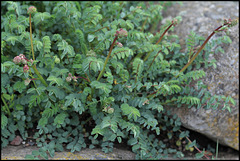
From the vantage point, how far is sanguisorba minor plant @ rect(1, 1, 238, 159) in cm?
240

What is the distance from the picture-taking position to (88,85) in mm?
2736

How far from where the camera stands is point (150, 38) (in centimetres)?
297

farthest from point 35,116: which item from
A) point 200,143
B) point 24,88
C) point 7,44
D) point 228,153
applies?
point 228,153

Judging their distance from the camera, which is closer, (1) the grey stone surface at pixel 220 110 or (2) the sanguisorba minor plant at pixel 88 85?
(2) the sanguisorba minor plant at pixel 88 85

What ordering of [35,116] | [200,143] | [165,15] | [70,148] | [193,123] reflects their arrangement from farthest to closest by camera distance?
[165,15]
[200,143]
[193,123]
[35,116]
[70,148]

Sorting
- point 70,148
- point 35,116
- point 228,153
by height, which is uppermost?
point 35,116

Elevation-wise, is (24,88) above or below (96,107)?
above

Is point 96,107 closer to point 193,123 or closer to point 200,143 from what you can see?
point 193,123

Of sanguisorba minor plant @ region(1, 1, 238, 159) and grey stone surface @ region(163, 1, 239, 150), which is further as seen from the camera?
grey stone surface @ region(163, 1, 239, 150)

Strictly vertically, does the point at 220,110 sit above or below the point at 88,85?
below

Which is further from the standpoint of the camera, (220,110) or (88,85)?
(220,110)

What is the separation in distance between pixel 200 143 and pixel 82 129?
146 centimetres

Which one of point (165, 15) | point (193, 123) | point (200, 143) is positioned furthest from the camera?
point (165, 15)

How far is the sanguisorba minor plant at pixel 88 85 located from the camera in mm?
2402
